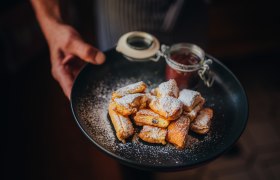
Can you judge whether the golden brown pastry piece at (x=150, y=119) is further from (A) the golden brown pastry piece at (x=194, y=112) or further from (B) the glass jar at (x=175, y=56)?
(B) the glass jar at (x=175, y=56)

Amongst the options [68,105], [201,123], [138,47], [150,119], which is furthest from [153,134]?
[68,105]

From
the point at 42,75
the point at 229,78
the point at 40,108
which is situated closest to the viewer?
the point at 229,78

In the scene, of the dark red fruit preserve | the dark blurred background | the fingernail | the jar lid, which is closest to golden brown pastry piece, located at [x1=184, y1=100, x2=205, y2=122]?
the dark red fruit preserve

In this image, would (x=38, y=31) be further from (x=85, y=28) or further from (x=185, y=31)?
(x=185, y=31)

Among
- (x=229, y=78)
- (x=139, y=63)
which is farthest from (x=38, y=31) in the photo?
(x=229, y=78)

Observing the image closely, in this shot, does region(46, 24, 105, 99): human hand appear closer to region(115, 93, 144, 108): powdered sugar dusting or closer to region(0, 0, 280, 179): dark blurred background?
region(115, 93, 144, 108): powdered sugar dusting
